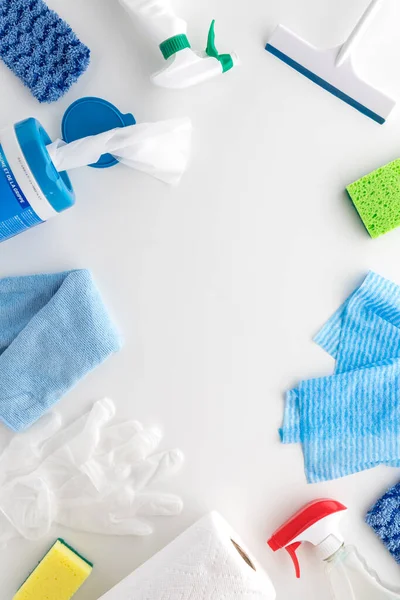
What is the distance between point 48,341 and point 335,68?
57cm

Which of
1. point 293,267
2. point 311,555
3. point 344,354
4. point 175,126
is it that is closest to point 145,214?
point 175,126

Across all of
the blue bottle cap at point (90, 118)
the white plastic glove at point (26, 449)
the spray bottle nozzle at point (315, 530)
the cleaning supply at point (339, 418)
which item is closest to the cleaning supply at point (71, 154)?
the blue bottle cap at point (90, 118)

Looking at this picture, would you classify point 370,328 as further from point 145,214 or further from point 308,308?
point 145,214

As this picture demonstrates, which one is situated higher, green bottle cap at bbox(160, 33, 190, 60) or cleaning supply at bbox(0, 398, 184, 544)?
green bottle cap at bbox(160, 33, 190, 60)

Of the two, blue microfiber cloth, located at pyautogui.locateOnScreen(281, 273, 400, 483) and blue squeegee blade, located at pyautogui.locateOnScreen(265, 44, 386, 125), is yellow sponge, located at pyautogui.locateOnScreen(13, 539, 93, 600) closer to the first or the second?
blue microfiber cloth, located at pyautogui.locateOnScreen(281, 273, 400, 483)

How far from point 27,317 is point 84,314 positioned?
92 mm

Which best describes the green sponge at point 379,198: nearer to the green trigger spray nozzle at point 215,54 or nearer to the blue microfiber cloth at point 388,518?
the green trigger spray nozzle at point 215,54

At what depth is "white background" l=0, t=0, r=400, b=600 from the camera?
2.71ft

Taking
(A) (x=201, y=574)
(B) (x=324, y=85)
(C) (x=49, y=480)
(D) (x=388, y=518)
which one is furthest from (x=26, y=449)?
(B) (x=324, y=85)

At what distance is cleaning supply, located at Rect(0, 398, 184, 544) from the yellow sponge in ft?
0.13

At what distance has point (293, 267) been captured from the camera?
858 mm

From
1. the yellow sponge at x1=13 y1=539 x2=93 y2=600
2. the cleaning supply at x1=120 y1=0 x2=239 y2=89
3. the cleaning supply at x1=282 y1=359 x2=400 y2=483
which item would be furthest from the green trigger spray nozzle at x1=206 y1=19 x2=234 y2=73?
the yellow sponge at x1=13 y1=539 x2=93 y2=600

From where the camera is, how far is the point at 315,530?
31.8 inches

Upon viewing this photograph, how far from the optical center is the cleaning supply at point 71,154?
2.37 ft
